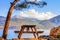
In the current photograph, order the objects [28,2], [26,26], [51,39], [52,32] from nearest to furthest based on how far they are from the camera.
Result: [51,39], [26,26], [52,32], [28,2]

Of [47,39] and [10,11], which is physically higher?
[10,11]

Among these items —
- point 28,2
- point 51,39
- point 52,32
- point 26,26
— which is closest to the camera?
point 51,39

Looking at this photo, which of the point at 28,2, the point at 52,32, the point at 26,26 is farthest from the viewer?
the point at 28,2

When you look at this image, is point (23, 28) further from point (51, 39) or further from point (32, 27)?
point (51, 39)

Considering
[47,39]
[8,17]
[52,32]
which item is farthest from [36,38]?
[8,17]

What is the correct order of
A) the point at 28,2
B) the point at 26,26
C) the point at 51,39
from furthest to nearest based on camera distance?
the point at 28,2
the point at 26,26
the point at 51,39

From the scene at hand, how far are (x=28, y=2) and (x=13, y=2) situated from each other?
3.73 ft

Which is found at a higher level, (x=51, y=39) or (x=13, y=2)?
(x=13, y=2)

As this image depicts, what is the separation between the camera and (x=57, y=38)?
13672mm

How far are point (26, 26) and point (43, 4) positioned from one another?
3.00 m

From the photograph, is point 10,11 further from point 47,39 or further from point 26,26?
point 47,39

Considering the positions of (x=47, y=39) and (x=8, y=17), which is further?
(x=8, y=17)

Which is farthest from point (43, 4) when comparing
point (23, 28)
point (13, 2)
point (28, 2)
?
point (23, 28)

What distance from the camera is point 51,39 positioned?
13453 millimetres
